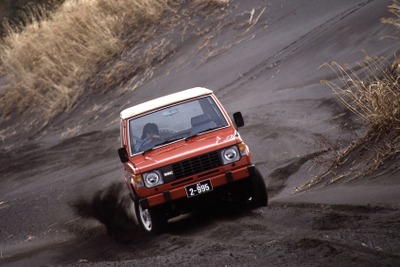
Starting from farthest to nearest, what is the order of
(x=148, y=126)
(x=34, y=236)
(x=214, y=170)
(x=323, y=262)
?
1. (x=34, y=236)
2. (x=148, y=126)
3. (x=214, y=170)
4. (x=323, y=262)

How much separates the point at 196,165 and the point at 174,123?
3.64 feet

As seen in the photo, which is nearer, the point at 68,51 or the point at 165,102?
the point at 165,102

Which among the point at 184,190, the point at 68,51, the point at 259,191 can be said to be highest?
the point at 184,190

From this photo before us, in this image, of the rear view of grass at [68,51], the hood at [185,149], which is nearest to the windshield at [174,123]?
the hood at [185,149]

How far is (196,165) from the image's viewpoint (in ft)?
35.7

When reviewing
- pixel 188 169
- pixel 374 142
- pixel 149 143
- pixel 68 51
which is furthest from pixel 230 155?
pixel 68 51

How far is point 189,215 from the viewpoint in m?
12.5

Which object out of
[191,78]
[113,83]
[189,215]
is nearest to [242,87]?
[191,78]

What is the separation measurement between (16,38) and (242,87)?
16.1m

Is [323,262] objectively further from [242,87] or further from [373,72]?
[242,87]

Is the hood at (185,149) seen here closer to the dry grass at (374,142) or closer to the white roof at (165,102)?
the white roof at (165,102)

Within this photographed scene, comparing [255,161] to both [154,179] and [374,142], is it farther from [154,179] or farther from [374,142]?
[154,179]

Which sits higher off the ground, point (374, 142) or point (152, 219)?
point (152, 219)

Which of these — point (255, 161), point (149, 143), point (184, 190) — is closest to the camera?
point (184, 190)
